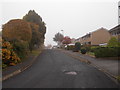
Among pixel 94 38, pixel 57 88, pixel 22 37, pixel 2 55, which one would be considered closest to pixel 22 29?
pixel 22 37

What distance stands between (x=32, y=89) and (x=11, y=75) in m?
3.61

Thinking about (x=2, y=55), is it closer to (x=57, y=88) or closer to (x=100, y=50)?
(x=57, y=88)

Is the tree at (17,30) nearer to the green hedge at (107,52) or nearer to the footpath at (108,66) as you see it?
the footpath at (108,66)

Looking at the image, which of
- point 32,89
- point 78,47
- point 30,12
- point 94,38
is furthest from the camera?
point 94,38

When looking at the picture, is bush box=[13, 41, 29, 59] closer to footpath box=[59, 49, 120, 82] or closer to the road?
the road

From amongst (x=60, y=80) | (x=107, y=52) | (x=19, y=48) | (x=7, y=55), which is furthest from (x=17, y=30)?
(x=107, y=52)

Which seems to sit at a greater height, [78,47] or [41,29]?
[41,29]

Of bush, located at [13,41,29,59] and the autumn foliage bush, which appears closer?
the autumn foliage bush

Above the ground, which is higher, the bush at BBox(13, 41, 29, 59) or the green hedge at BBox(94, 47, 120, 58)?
the bush at BBox(13, 41, 29, 59)

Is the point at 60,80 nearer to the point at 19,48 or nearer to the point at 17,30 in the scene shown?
the point at 19,48

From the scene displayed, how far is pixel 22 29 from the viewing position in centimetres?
1831

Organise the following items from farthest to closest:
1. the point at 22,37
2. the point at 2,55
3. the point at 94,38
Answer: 1. the point at 94,38
2. the point at 22,37
3. the point at 2,55

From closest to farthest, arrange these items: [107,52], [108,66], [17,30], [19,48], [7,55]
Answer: [7,55], [108,66], [19,48], [17,30], [107,52]

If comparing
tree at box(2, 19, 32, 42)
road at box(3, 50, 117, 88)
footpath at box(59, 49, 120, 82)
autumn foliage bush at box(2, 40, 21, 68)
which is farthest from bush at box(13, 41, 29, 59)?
footpath at box(59, 49, 120, 82)
